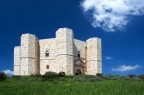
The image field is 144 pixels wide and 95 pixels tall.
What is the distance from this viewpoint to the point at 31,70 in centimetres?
5719

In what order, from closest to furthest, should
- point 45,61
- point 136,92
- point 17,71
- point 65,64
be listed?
point 136,92 < point 65,64 < point 45,61 < point 17,71

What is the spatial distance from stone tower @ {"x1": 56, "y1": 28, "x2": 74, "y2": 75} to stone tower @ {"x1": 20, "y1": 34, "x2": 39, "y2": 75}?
518cm

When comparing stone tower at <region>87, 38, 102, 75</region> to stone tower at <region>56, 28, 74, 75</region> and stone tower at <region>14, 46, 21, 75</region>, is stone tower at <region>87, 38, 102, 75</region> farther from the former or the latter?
stone tower at <region>14, 46, 21, 75</region>

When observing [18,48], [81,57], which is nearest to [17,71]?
[18,48]

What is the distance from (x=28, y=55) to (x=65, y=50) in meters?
7.53

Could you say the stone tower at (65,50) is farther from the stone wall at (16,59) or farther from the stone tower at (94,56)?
the stone wall at (16,59)

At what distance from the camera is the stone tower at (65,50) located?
54.3 m

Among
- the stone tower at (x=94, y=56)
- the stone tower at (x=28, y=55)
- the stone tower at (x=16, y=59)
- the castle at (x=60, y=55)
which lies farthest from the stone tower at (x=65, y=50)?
the stone tower at (x=16, y=59)

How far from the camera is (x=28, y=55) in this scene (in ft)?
187

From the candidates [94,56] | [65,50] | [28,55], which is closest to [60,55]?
[65,50]

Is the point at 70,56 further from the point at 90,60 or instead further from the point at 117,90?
the point at 117,90

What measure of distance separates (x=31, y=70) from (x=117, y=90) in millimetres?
44468

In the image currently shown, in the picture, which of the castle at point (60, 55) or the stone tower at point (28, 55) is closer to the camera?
the castle at point (60, 55)

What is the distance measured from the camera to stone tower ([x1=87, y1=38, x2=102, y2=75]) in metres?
59.6
